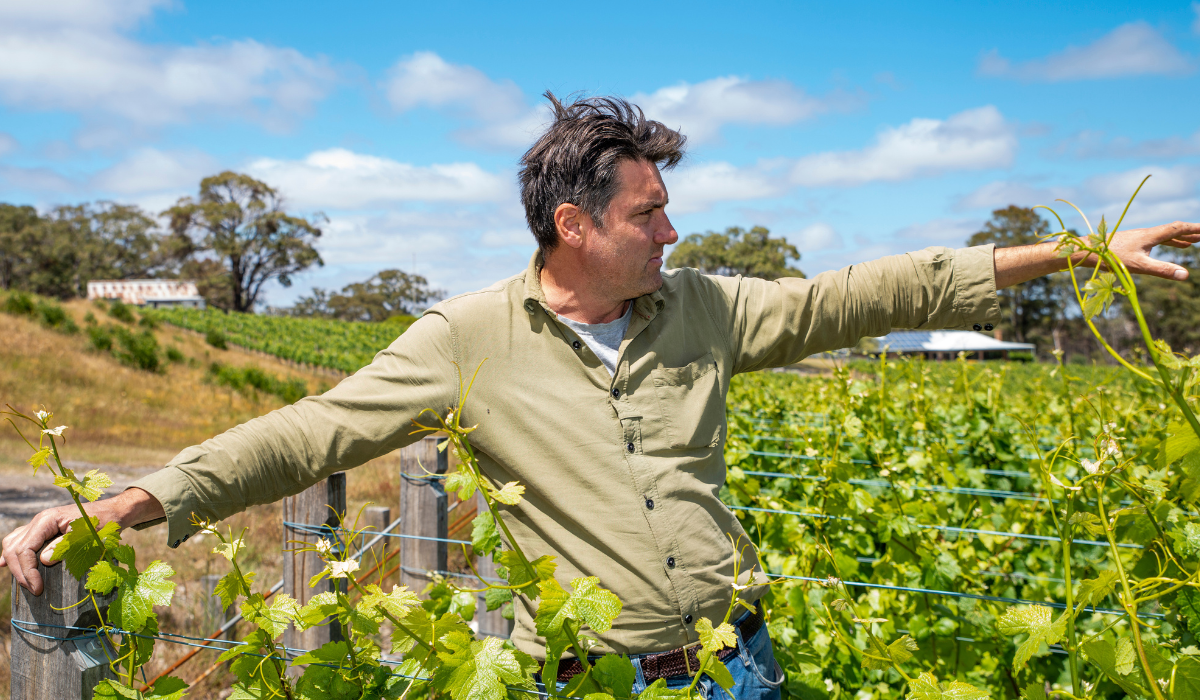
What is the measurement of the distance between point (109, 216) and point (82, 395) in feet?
195

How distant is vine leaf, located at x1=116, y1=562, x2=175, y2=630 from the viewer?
3.85 feet

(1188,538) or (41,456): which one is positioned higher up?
(41,456)

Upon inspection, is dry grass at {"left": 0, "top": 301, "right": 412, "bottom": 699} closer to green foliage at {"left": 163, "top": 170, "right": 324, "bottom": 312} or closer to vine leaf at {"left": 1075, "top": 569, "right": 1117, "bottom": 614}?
vine leaf at {"left": 1075, "top": 569, "right": 1117, "bottom": 614}

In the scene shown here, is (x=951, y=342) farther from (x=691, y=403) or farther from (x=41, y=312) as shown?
(x=691, y=403)

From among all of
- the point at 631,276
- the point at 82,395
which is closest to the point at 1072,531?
the point at 631,276

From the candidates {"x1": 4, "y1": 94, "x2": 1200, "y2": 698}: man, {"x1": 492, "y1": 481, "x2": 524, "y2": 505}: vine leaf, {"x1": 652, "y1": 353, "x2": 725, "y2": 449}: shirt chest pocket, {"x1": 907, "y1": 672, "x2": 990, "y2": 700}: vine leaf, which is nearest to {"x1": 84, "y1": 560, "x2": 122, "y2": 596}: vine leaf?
{"x1": 4, "y1": 94, "x2": 1200, "y2": 698}: man

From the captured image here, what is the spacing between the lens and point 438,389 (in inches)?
64.6

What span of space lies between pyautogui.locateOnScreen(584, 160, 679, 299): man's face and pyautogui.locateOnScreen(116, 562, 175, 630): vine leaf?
3.55ft

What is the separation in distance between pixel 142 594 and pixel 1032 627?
1.36 m

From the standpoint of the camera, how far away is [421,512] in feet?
8.66

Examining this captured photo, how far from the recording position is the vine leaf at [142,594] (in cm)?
117

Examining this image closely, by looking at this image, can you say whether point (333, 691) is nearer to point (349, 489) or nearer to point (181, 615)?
point (181, 615)

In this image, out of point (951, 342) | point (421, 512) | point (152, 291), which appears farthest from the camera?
point (152, 291)

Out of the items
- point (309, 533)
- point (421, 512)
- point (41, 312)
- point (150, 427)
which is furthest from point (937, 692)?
point (41, 312)
